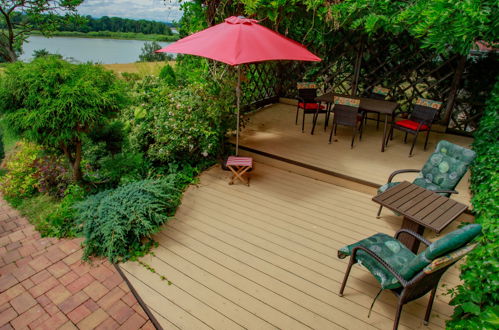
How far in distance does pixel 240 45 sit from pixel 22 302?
12.1 ft

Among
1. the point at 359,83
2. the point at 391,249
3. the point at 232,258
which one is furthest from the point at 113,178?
the point at 359,83

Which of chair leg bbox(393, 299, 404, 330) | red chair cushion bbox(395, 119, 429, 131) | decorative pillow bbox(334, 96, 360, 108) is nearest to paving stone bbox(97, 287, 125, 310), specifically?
chair leg bbox(393, 299, 404, 330)

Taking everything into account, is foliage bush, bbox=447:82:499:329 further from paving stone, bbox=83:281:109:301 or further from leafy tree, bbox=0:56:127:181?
leafy tree, bbox=0:56:127:181

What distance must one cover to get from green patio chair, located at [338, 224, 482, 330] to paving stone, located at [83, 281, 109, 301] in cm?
235

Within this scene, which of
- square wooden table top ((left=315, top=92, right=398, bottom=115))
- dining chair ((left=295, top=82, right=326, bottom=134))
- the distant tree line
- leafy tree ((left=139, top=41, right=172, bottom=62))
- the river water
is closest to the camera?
square wooden table top ((left=315, top=92, right=398, bottom=115))

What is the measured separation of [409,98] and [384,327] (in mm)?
5902

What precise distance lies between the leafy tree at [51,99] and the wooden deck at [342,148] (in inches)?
104

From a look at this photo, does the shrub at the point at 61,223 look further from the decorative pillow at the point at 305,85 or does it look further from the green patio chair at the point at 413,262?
the decorative pillow at the point at 305,85

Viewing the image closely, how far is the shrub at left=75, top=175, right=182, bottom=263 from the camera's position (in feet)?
10.6

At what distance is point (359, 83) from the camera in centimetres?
741

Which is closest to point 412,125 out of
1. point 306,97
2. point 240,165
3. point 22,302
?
point 306,97

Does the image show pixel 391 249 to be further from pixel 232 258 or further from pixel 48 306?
pixel 48 306

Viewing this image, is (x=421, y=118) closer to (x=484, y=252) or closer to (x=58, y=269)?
(x=484, y=252)

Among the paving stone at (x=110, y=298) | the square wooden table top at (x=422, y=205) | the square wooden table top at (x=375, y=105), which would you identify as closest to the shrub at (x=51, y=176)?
the paving stone at (x=110, y=298)
